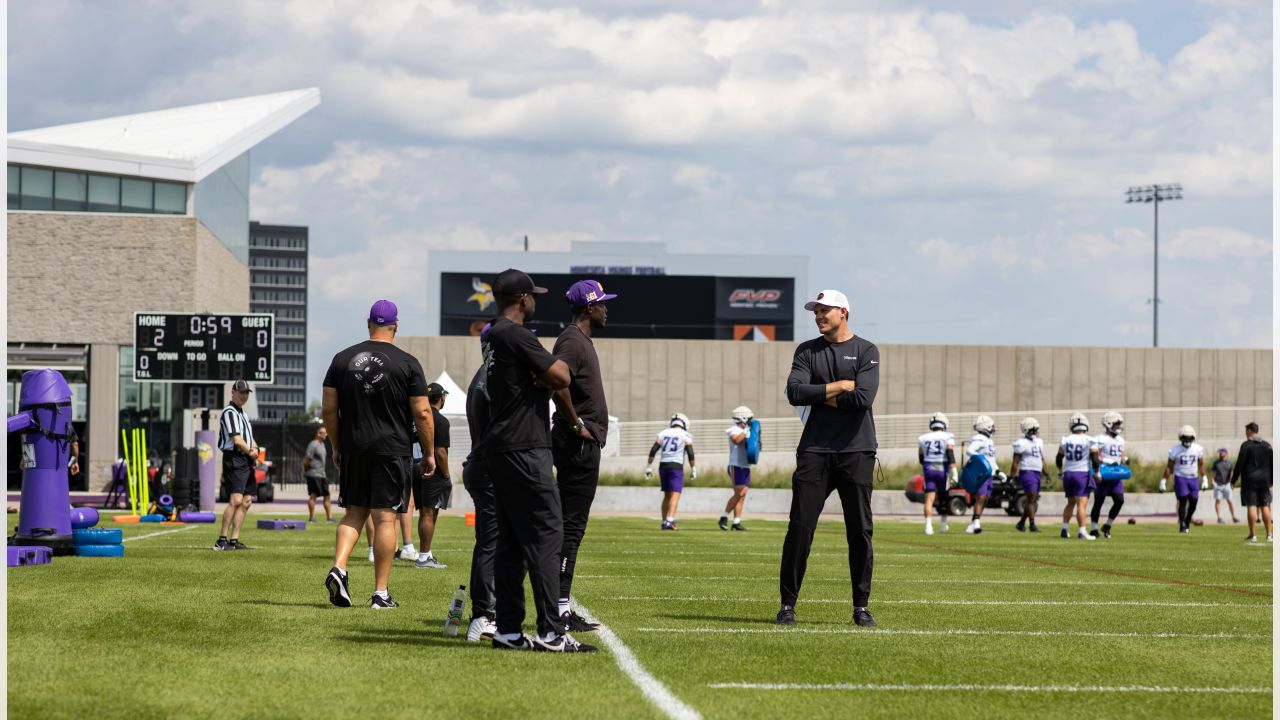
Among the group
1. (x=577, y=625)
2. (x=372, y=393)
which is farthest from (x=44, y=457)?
(x=577, y=625)

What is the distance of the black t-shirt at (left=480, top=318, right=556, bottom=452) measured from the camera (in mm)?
7508

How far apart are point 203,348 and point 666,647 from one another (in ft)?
89.8

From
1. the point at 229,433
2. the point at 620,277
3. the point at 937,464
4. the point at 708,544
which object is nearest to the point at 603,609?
the point at 229,433

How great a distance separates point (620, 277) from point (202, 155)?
3622 centimetres

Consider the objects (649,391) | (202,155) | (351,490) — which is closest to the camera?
(351,490)

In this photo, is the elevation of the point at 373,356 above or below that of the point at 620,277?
below

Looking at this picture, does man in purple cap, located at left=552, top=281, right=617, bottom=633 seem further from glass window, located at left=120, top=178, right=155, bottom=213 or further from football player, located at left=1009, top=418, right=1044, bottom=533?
glass window, located at left=120, top=178, right=155, bottom=213

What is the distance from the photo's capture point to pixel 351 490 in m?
9.54

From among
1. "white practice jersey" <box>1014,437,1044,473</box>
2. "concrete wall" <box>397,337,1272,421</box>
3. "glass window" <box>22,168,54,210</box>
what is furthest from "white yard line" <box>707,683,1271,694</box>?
"concrete wall" <box>397,337,1272,421</box>

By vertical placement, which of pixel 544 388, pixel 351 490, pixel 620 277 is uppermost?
pixel 620 277

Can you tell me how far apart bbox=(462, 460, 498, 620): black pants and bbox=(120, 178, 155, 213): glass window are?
139 feet

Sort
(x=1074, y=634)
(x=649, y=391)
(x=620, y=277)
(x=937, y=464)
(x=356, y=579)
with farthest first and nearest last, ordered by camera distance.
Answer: (x=620, y=277) → (x=649, y=391) → (x=937, y=464) → (x=356, y=579) → (x=1074, y=634)

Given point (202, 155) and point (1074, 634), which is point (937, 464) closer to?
point (1074, 634)

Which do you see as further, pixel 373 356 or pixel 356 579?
pixel 356 579
